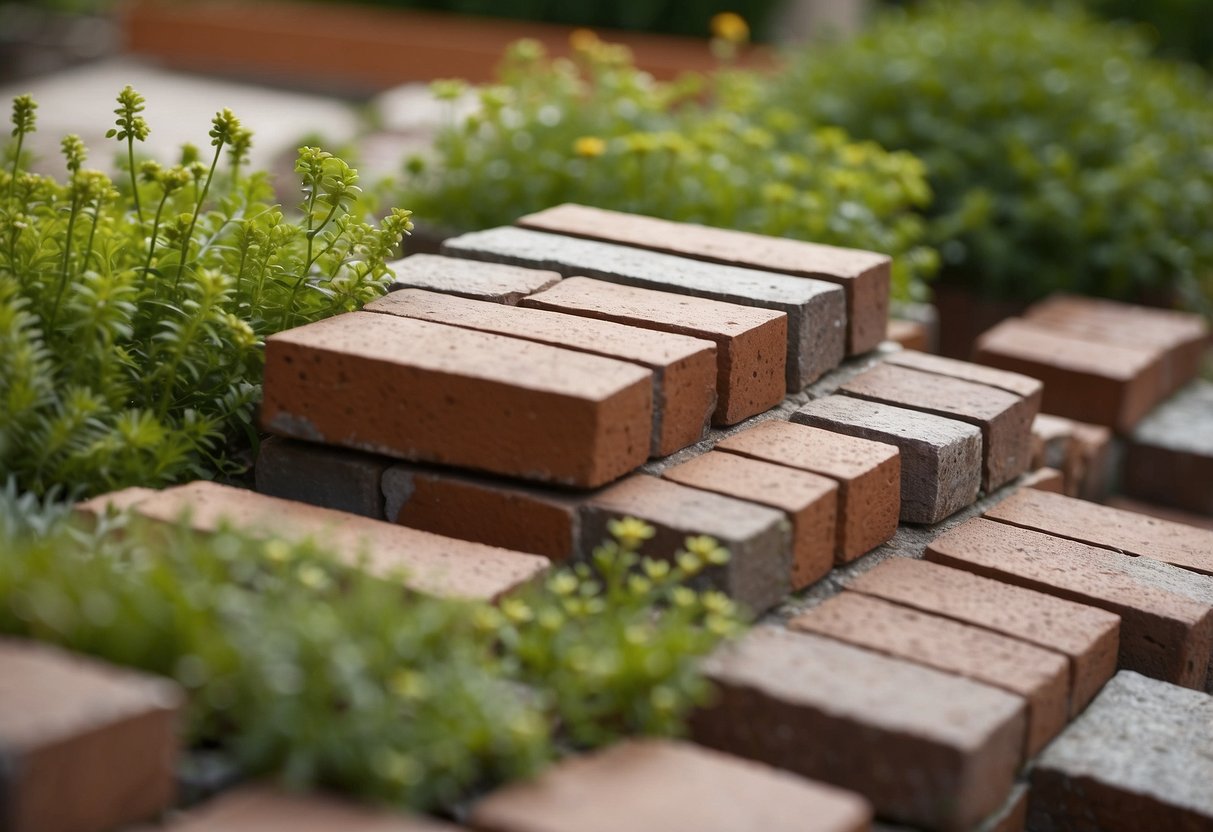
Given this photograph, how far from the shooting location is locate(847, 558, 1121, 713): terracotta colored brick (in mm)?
2336

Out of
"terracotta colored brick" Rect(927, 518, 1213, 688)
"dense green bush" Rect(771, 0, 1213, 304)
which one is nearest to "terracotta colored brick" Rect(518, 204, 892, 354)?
"terracotta colored brick" Rect(927, 518, 1213, 688)

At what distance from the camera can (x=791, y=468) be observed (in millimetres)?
2512

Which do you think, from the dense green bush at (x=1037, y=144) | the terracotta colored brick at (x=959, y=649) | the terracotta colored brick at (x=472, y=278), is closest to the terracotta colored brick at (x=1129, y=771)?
the terracotta colored brick at (x=959, y=649)

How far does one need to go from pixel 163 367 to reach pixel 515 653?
33.2 inches

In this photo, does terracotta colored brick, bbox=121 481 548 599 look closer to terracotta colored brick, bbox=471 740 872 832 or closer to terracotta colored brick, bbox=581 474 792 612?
terracotta colored brick, bbox=581 474 792 612

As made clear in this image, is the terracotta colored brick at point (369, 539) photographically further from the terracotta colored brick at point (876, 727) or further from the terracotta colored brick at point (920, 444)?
the terracotta colored brick at point (920, 444)

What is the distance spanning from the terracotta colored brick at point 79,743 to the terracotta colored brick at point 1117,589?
1.45m

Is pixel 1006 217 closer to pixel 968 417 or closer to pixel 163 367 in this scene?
pixel 968 417

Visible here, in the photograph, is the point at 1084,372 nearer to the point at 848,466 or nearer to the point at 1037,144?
the point at 1037,144

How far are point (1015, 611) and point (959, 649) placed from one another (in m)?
0.21

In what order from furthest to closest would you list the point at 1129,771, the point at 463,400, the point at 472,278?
1. the point at 472,278
2. the point at 463,400
3. the point at 1129,771

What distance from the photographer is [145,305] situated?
2637 mm

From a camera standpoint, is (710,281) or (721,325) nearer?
(721,325)

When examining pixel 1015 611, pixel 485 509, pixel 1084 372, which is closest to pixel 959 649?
pixel 1015 611
